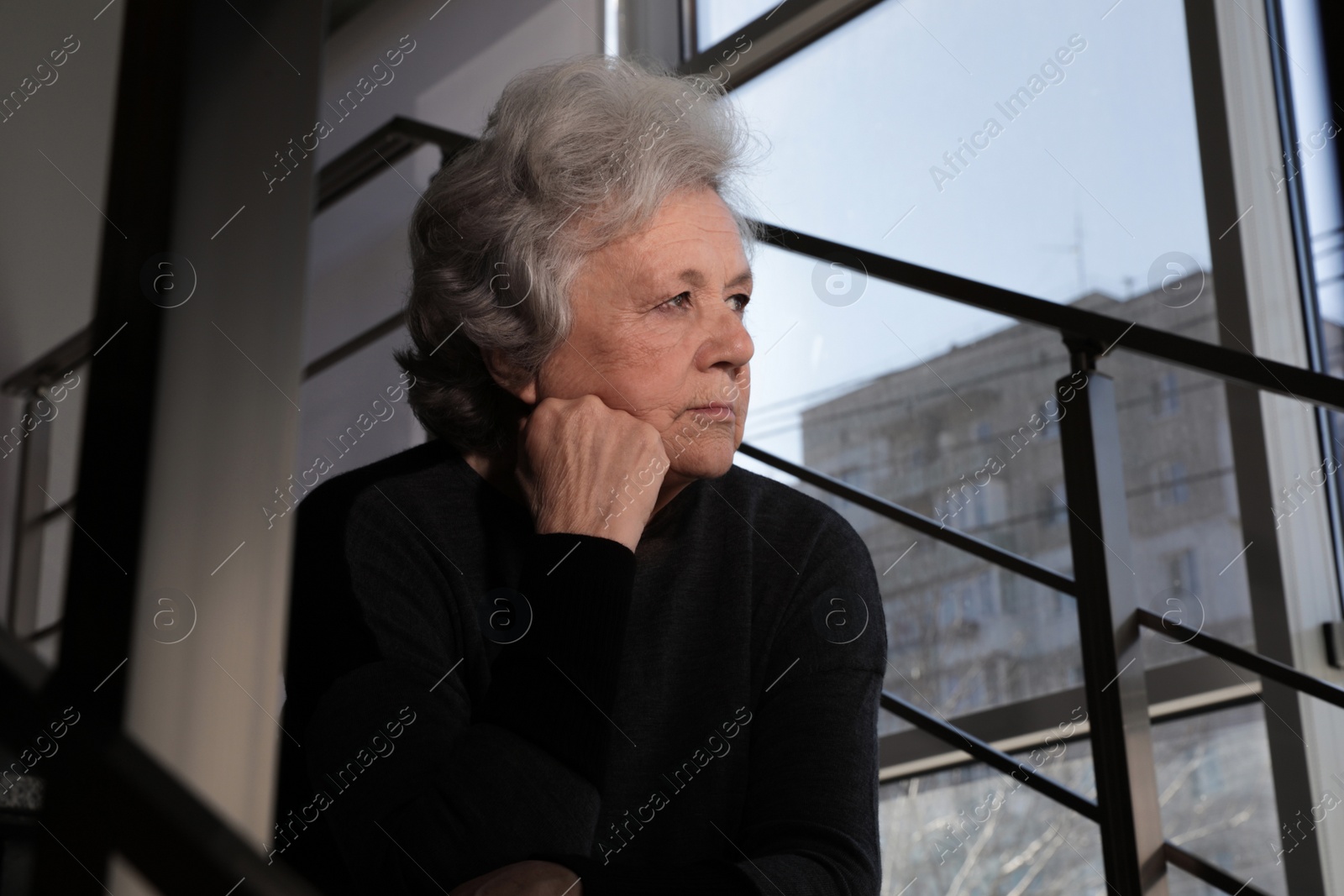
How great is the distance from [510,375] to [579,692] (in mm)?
402

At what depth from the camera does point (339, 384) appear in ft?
6.75

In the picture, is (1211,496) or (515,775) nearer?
(515,775)

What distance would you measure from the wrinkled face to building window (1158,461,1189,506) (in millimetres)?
939

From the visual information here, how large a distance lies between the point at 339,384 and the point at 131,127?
1.52 metres

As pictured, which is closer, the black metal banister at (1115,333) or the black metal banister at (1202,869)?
the black metal banister at (1115,333)

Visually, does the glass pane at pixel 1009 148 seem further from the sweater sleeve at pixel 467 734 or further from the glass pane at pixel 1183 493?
the sweater sleeve at pixel 467 734

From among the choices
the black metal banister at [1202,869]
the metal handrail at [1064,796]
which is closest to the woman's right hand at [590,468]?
the metal handrail at [1064,796]

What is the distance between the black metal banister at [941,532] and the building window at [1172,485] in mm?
481

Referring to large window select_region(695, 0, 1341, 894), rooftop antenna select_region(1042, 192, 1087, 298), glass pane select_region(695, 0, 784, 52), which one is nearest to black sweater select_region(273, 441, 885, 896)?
large window select_region(695, 0, 1341, 894)

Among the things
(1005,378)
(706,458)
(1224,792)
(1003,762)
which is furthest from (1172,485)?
(706,458)

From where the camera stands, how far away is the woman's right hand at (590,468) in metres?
0.97

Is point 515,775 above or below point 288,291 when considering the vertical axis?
below

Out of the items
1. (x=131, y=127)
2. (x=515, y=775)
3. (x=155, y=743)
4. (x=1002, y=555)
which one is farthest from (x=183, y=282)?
(x=1002, y=555)

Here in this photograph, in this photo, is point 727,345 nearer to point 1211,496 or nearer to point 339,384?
point 1211,496
